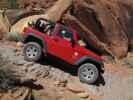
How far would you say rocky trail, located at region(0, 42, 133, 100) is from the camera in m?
14.0

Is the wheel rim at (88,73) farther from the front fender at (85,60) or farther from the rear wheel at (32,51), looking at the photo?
the rear wheel at (32,51)

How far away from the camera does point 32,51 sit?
54.3 ft

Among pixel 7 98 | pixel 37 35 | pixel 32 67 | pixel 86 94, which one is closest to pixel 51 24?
pixel 37 35

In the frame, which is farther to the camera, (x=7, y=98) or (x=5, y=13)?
(x=5, y=13)

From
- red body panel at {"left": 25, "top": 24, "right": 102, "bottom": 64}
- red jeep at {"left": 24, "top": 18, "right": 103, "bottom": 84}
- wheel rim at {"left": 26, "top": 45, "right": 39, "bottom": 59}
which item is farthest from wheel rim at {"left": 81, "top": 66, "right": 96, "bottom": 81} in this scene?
wheel rim at {"left": 26, "top": 45, "right": 39, "bottom": 59}

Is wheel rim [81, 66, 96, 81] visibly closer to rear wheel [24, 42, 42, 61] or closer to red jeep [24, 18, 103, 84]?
red jeep [24, 18, 103, 84]

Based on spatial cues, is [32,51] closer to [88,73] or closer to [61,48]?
[61,48]

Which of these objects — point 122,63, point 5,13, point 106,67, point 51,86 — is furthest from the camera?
point 5,13

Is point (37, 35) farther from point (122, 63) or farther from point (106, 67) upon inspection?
point (122, 63)

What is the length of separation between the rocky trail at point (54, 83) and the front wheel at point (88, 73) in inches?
8.7

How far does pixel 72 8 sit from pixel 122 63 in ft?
10.7

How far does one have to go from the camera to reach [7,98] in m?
13.2

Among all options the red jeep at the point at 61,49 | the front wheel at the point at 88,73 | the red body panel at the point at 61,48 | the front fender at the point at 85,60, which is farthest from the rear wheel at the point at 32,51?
the front wheel at the point at 88,73

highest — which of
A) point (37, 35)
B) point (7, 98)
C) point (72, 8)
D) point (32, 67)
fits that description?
point (72, 8)
